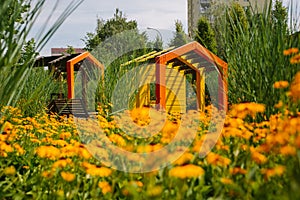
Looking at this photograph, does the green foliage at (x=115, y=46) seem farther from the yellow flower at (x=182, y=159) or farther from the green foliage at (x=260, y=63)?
the yellow flower at (x=182, y=159)

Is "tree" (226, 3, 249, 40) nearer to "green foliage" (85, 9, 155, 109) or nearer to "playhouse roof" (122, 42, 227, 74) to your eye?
"playhouse roof" (122, 42, 227, 74)

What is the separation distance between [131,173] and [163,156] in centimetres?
26

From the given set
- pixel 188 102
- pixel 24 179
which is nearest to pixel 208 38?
pixel 188 102

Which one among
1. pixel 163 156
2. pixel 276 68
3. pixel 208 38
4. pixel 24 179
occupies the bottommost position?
pixel 24 179

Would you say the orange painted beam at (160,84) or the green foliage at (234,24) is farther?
the orange painted beam at (160,84)

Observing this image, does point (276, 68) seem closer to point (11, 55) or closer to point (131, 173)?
point (131, 173)

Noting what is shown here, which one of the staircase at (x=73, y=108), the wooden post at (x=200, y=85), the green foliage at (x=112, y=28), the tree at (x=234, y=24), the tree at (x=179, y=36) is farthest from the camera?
the green foliage at (x=112, y=28)

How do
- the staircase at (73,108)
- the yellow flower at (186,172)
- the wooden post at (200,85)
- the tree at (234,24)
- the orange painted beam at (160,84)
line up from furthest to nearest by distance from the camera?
the staircase at (73,108) → the wooden post at (200,85) → the orange painted beam at (160,84) → the tree at (234,24) → the yellow flower at (186,172)

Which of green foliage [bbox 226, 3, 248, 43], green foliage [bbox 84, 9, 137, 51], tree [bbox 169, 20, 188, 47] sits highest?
green foliage [bbox 84, 9, 137, 51]

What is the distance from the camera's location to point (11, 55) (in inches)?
88.0

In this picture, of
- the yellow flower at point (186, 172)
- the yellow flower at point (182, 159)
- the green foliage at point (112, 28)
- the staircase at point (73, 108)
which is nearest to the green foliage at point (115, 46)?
the green foliage at point (112, 28)

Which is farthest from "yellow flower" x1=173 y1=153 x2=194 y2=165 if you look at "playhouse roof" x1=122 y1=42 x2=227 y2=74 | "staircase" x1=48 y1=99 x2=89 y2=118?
"staircase" x1=48 y1=99 x2=89 y2=118

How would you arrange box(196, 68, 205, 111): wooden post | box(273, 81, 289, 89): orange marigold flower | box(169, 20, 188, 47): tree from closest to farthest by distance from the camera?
box(273, 81, 289, 89): orange marigold flower
box(196, 68, 205, 111): wooden post
box(169, 20, 188, 47): tree

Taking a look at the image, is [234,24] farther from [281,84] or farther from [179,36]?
[179,36]
